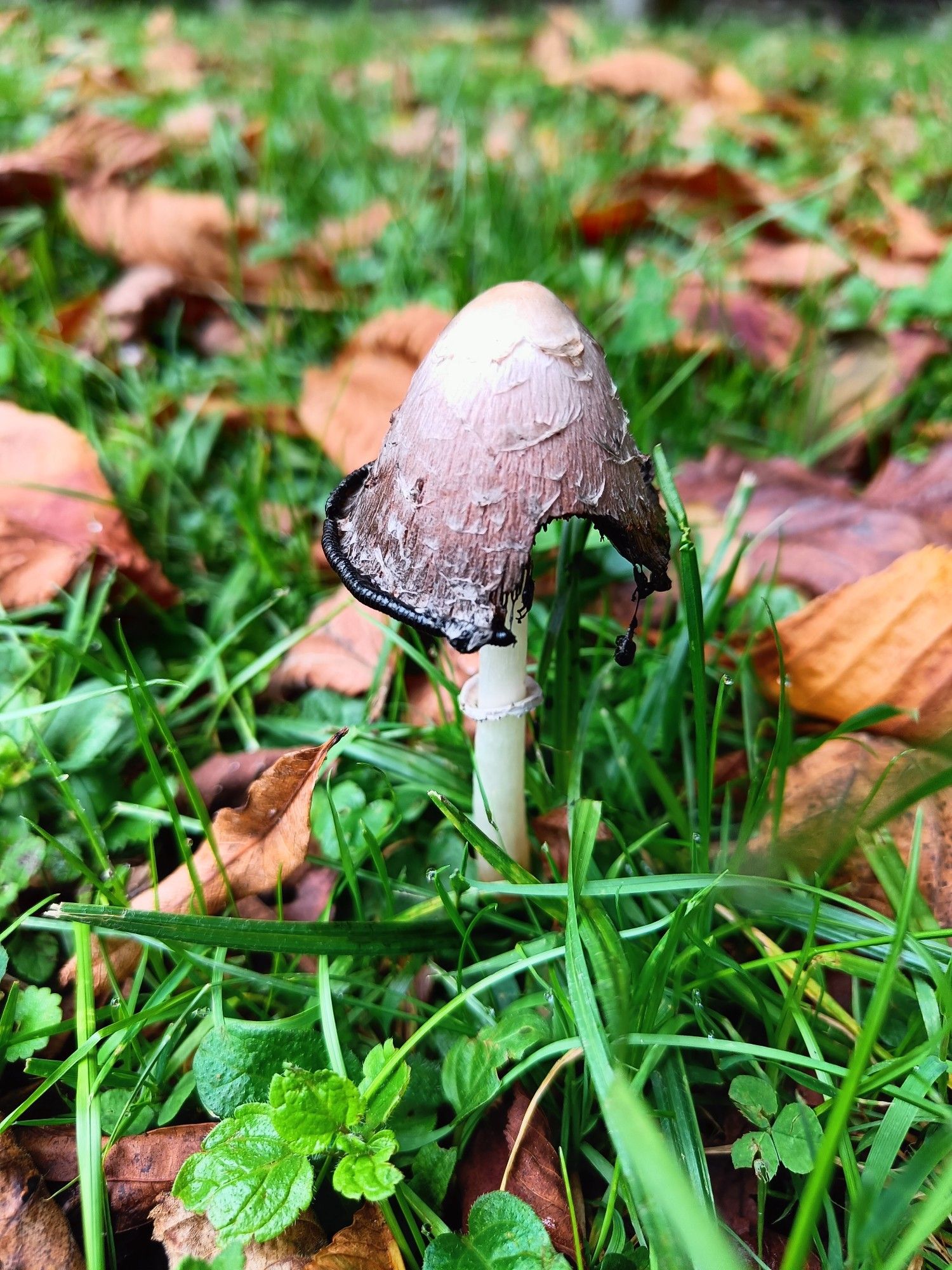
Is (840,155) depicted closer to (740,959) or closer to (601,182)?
(601,182)

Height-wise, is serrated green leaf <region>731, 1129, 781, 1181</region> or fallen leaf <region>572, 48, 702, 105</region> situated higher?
fallen leaf <region>572, 48, 702, 105</region>

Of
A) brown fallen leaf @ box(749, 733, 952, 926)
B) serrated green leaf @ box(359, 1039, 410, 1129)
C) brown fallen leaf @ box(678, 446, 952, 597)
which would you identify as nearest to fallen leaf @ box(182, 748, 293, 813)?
serrated green leaf @ box(359, 1039, 410, 1129)

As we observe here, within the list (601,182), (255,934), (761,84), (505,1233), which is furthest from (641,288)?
(761,84)

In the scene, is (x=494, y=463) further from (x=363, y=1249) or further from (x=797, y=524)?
(x=797, y=524)

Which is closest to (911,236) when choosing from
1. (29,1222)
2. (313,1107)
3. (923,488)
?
(923,488)

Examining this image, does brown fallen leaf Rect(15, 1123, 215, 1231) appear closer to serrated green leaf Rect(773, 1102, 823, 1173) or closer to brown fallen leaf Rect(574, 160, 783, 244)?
serrated green leaf Rect(773, 1102, 823, 1173)

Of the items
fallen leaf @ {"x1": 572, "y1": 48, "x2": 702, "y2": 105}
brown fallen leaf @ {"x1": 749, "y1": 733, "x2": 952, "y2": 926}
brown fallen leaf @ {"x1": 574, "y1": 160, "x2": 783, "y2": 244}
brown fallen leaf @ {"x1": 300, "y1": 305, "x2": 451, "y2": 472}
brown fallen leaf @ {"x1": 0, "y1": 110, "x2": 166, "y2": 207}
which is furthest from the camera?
fallen leaf @ {"x1": 572, "y1": 48, "x2": 702, "y2": 105}

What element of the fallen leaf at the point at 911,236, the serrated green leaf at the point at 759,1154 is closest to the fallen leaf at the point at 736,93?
the fallen leaf at the point at 911,236
